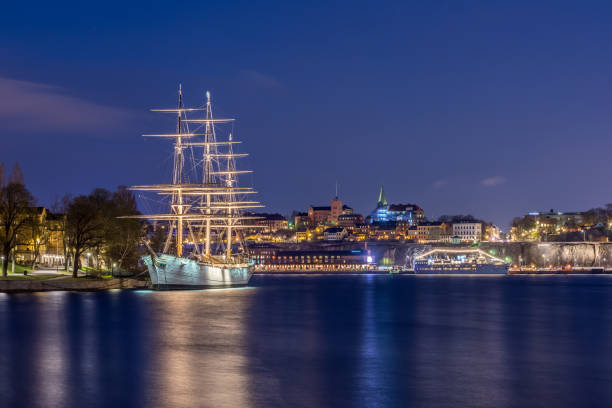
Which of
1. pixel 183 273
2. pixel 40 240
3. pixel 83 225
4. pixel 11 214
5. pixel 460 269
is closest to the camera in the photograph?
pixel 11 214

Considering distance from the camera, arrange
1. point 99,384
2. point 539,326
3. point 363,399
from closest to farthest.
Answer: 1. point 363,399
2. point 99,384
3. point 539,326

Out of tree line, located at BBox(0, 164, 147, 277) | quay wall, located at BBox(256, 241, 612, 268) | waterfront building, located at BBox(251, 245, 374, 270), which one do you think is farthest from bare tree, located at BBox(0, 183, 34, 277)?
quay wall, located at BBox(256, 241, 612, 268)

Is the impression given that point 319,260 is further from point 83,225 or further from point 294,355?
point 294,355

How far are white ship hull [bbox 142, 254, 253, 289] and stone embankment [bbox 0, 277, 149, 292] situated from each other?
590cm

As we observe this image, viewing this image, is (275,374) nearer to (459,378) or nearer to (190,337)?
(459,378)

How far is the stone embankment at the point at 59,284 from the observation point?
72.1 metres

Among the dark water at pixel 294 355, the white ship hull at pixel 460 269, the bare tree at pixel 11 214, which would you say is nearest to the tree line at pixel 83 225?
the bare tree at pixel 11 214

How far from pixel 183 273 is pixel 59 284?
13925 mm

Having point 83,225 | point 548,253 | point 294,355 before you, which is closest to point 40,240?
point 83,225

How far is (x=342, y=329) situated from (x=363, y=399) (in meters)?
23.3

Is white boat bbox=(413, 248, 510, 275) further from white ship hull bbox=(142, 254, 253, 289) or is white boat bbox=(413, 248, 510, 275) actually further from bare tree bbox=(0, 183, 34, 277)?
bare tree bbox=(0, 183, 34, 277)

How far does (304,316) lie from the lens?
58.0 m

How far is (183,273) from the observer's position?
270 feet

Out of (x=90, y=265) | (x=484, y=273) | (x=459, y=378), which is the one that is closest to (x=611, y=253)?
(x=484, y=273)
